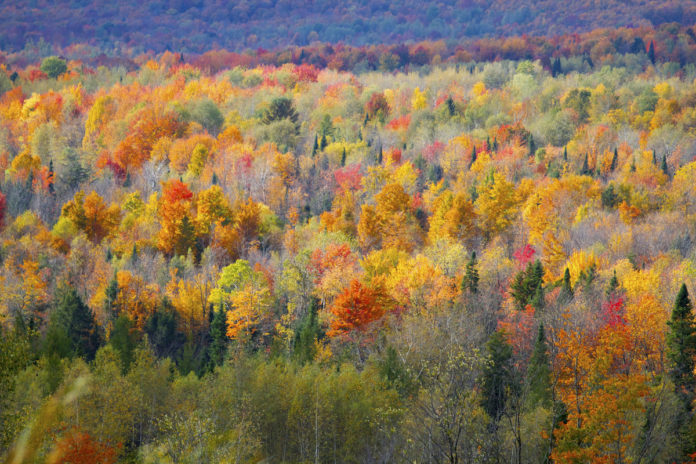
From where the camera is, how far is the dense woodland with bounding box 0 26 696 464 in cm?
2936

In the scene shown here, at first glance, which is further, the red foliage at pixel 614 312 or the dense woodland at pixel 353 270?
the red foliage at pixel 614 312

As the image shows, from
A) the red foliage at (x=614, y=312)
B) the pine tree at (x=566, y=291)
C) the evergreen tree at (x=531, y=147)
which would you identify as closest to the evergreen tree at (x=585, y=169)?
the evergreen tree at (x=531, y=147)

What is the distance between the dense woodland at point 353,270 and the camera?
2936 centimetres

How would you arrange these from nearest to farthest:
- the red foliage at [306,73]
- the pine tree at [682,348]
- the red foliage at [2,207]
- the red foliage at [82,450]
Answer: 1. the red foliage at [82,450]
2. the pine tree at [682,348]
3. the red foliage at [2,207]
4. the red foliage at [306,73]

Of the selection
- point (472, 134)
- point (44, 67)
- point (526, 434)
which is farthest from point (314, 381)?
point (44, 67)

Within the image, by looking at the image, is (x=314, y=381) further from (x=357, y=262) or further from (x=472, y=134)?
(x=472, y=134)

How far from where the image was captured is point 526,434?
101 feet

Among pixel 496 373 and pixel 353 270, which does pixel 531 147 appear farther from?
pixel 496 373

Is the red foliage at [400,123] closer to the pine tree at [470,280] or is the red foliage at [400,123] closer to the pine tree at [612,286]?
the pine tree at [470,280]

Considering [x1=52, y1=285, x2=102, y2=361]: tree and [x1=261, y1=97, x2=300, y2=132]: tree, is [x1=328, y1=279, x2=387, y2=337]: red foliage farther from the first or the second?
[x1=261, y1=97, x2=300, y2=132]: tree

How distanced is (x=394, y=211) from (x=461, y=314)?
105 feet

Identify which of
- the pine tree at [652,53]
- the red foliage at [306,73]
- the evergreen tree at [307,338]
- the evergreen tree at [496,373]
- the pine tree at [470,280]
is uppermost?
the pine tree at [652,53]

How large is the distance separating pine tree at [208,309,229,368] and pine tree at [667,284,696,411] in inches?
1071

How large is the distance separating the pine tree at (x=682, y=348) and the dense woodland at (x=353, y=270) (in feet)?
0.40
